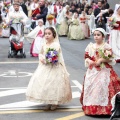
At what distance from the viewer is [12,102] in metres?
10.5

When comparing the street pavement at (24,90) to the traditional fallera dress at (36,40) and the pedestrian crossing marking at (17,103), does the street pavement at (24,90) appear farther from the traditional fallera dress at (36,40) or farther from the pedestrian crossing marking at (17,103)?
the traditional fallera dress at (36,40)

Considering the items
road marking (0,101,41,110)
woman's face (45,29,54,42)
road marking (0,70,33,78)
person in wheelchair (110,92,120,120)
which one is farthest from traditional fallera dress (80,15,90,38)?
person in wheelchair (110,92,120,120)

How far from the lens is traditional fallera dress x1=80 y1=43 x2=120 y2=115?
30.2ft

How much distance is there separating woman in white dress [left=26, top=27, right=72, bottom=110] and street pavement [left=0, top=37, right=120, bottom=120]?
0.77 feet

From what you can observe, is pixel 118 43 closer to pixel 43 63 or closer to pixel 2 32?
pixel 43 63

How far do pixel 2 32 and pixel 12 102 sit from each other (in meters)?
16.5

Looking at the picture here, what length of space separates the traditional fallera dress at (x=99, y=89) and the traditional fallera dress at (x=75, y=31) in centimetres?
1658

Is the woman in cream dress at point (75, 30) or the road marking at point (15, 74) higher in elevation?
the road marking at point (15, 74)

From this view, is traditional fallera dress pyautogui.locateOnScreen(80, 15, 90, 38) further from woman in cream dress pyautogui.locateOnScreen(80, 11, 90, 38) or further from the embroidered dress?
the embroidered dress

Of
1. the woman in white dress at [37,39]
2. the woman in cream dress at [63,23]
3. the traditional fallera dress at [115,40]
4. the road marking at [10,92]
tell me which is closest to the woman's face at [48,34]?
the road marking at [10,92]

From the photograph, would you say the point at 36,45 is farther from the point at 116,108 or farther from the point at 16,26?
the point at 116,108

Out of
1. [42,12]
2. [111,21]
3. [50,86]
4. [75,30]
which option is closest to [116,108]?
[50,86]

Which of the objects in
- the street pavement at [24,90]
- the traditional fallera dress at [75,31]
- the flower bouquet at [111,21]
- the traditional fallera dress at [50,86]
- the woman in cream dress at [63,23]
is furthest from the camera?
the woman in cream dress at [63,23]

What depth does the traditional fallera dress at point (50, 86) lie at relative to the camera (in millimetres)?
9578
